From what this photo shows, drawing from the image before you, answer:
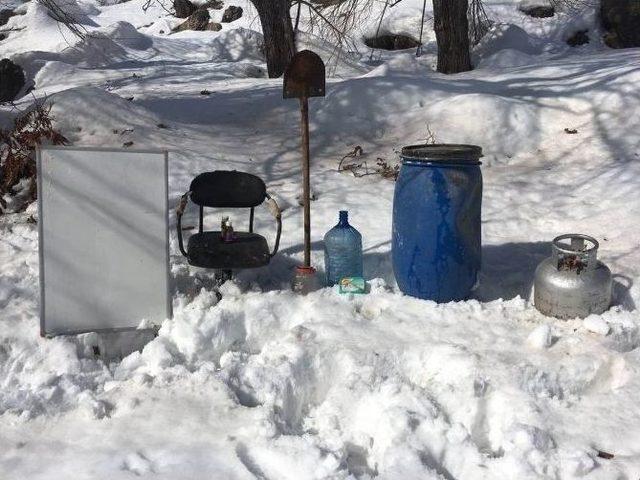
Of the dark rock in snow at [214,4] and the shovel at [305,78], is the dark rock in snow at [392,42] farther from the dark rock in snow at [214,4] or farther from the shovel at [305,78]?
the shovel at [305,78]

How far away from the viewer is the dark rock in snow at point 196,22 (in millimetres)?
22641

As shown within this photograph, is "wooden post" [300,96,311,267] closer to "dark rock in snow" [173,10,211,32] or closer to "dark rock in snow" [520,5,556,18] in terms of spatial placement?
"dark rock in snow" [520,5,556,18]

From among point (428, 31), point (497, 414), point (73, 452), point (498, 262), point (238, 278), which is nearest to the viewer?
point (73, 452)

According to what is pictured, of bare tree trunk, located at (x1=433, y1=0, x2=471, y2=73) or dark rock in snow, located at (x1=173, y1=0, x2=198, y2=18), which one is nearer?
bare tree trunk, located at (x1=433, y1=0, x2=471, y2=73)

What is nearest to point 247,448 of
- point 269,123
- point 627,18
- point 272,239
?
point 272,239

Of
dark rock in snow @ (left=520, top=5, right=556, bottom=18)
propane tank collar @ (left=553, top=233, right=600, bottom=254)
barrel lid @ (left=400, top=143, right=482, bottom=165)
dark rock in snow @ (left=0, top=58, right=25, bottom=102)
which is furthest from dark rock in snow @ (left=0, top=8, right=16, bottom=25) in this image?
propane tank collar @ (left=553, top=233, right=600, bottom=254)

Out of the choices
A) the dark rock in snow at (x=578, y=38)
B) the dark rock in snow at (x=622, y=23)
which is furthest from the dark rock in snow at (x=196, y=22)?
the dark rock in snow at (x=622, y=23)

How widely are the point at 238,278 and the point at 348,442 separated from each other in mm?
1775

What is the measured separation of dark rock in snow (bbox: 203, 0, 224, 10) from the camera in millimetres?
23906

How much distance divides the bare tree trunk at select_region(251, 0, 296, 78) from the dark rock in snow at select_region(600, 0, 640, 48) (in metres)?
8.03

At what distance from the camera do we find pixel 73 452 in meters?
2.83

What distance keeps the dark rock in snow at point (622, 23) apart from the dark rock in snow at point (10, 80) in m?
13.1

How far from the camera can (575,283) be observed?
12.6ft

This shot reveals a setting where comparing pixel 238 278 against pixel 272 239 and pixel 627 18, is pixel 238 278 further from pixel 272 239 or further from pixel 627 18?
pixel 627 18
